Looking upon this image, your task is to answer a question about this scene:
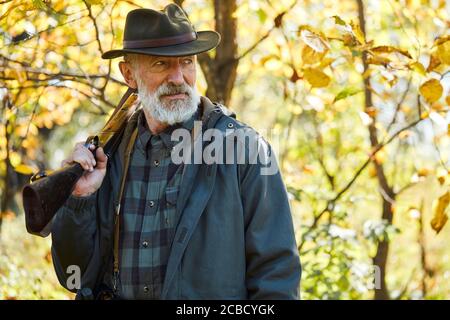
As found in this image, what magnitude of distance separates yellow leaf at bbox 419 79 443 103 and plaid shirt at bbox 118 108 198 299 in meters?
1.17

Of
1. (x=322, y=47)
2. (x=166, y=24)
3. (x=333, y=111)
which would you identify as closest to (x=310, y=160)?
(x=333, y=111)

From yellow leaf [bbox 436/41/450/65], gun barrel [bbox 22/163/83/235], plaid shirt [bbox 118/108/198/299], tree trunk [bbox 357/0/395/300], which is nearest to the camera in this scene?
gun barrel [bbox 22/163/83/235]

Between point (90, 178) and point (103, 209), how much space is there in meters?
0.16

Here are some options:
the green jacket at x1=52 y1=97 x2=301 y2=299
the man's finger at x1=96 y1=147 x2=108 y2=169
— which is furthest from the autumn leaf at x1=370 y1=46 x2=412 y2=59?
the man's finger at x1=96 y1=147 x2=108 y2=169

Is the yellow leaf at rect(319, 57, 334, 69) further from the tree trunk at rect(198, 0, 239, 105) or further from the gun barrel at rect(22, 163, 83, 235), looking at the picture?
the gun barrel at rect(22, 163, 83, 235)

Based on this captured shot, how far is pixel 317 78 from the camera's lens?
3.59 meters

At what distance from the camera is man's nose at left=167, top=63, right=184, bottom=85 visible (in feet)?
9.88

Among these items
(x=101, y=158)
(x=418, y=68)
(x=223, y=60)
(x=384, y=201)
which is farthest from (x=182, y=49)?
(x=384, y=201)

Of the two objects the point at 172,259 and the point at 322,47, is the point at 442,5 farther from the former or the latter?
the point at 172,259

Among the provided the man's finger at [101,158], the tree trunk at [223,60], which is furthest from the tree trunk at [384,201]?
the man's finger at [101,158]

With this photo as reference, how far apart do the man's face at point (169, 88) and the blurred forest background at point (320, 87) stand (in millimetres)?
567

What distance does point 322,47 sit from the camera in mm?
3340

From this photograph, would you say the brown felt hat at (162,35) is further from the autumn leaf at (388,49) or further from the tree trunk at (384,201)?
the tree trunk at (384,201)

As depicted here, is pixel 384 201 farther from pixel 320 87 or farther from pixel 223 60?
pixel 320 87
